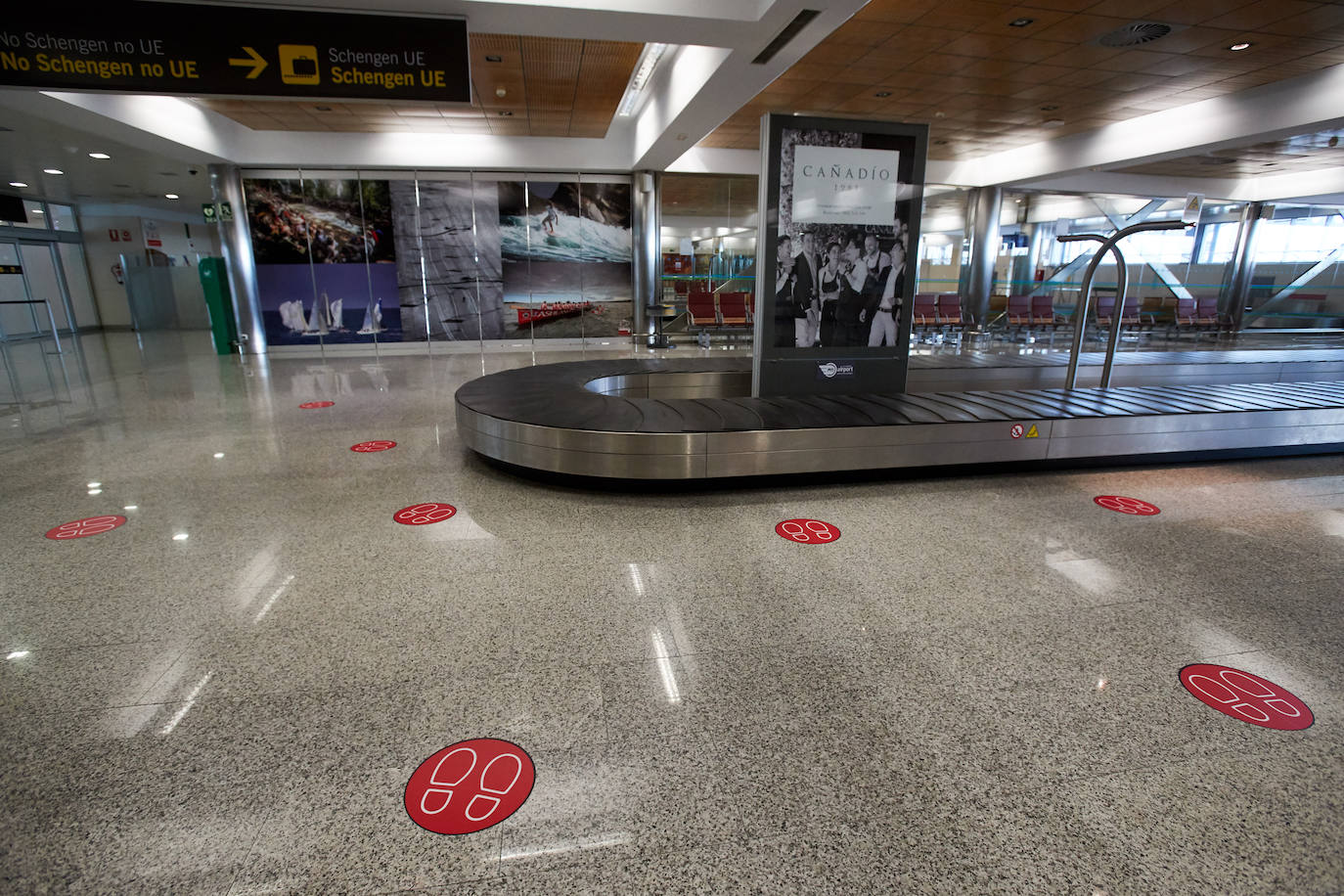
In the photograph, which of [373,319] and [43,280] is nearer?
[373,319]

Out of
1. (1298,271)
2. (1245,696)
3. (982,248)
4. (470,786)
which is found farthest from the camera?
(1298,271)

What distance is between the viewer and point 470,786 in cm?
185

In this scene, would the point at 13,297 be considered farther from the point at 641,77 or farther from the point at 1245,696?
the point at 1245,696

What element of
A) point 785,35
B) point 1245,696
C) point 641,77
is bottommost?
point 1245,696

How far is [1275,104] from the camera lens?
29.4 ft

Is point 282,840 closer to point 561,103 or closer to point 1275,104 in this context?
point 561,103

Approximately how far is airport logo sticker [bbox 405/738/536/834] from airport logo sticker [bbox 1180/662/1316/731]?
2.47m

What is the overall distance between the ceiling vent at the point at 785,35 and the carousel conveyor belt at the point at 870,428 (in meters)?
3.36

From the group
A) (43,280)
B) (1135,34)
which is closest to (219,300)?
(43,280)

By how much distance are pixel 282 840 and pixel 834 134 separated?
5.89m

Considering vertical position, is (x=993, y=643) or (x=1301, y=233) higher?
(x=1301, y=233)

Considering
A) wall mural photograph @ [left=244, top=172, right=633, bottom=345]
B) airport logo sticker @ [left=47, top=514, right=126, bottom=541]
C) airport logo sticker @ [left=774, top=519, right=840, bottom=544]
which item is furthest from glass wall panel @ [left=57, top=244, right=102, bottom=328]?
airport logo sticker @ [left=774, top=519, right=840, bottom=544]

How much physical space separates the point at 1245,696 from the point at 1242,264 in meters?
22.7

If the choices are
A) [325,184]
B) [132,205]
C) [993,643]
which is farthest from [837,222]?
[132,205]
